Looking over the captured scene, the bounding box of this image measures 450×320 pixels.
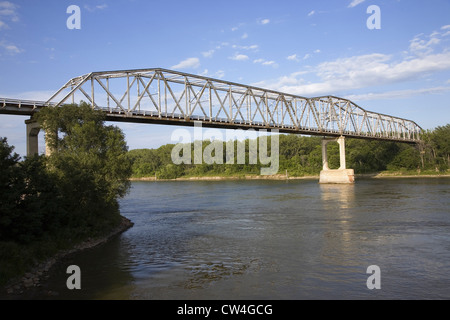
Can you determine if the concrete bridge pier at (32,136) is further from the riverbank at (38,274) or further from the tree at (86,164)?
the riverbank at (38,274)

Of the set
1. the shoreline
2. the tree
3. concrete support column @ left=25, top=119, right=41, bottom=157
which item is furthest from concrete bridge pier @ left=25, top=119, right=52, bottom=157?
the shoreline

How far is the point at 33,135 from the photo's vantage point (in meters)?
38.3

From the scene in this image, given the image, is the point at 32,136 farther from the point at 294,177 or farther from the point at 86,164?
the point at 294,177

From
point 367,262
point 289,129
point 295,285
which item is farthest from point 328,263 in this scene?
point 289,129

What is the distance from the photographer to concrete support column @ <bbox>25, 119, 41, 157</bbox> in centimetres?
3752

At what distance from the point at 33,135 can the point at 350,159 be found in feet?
346

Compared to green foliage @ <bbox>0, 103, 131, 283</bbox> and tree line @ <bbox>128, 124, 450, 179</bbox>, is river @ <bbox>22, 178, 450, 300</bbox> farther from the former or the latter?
tree line @ <bbox>128, 124, 450, 179</bbox>

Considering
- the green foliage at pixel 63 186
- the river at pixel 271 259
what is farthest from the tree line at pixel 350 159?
the river at pixel 271 259

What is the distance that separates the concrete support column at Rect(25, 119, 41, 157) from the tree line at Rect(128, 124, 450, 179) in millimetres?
72931

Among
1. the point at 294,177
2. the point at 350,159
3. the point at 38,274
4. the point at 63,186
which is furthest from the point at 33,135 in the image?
the point at 350,159

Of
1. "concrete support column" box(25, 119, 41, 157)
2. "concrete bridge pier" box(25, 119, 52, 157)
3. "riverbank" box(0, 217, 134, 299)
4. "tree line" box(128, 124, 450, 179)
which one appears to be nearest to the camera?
"riverbank" box(0, 217, 134, 299)

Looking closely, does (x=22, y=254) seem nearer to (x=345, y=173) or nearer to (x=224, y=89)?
(x=224, y=89)

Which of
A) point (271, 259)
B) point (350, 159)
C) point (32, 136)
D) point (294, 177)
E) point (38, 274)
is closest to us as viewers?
point (38, 274)
